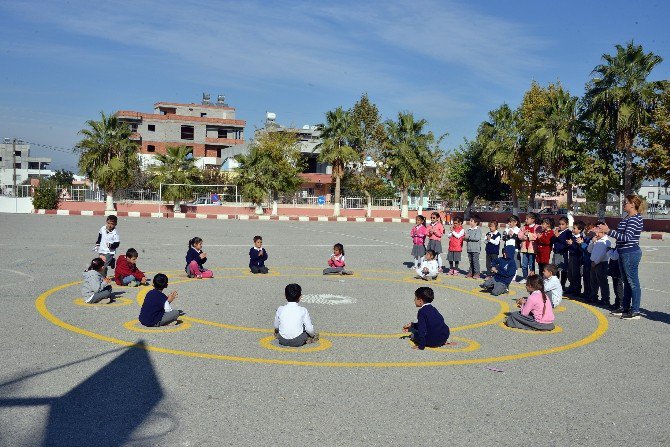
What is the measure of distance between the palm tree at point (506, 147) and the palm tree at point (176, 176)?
24.8 m

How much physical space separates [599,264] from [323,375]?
7670 mm

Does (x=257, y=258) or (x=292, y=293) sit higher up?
(x=292, y=293)

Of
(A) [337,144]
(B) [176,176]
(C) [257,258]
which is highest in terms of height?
(A) [337,144]

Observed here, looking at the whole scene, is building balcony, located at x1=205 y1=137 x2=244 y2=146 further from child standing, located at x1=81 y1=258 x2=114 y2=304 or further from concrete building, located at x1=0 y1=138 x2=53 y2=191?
child standing, located at x1=81 y1=258 x2=114 y2=304

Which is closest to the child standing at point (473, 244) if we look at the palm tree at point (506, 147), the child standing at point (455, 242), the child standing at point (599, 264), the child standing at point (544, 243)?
the child standing at point (455, 242)

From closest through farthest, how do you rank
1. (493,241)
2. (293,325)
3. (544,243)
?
(293,325) < (544,243) < (493,241)

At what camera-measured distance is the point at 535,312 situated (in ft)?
33.2

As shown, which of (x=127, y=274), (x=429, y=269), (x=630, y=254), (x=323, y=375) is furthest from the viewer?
(x=429, y=269)

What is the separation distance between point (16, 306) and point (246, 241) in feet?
52.4

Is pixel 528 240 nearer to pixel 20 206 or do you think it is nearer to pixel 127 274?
pixel 127 274

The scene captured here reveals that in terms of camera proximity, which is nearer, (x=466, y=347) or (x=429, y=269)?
(x=466, y=347)

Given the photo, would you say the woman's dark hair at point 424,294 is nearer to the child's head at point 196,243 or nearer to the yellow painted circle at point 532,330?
the yellow painted circle at point 532,330

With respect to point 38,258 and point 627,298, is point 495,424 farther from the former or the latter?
point 38,258

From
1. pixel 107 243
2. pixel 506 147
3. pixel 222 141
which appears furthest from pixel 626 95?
pixel 222 141
